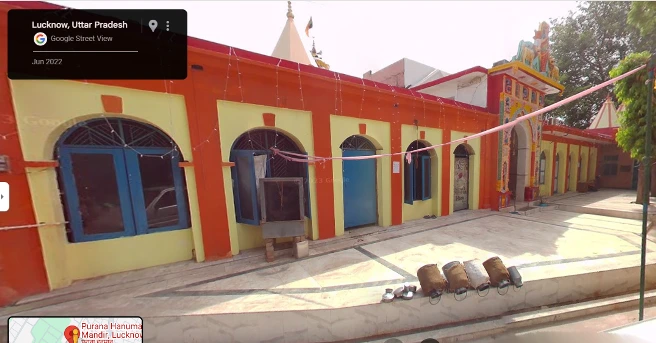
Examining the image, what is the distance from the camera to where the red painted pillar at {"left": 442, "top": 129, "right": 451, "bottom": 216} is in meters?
6.97

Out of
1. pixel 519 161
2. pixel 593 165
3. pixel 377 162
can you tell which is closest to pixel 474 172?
pixel 519 161

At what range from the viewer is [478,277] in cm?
308

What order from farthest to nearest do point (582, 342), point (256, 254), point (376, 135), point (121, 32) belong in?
point (376, 135)
point (256, 254)
point (121, 32)
point (582, 342)

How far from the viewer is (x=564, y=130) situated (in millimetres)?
10836

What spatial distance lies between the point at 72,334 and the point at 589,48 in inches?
1182

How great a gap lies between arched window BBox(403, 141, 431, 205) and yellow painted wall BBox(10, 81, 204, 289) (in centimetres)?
527

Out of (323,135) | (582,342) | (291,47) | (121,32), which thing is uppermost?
(291,47)

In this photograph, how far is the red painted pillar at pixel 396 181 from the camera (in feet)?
19.6

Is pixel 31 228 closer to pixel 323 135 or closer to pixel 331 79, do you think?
pixel 323 135

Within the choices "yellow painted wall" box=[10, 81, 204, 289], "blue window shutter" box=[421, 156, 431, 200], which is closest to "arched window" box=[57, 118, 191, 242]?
"yellow painted wall" box=[10, 81, 204, 289]

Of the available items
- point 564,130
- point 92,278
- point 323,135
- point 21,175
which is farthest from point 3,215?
point 564,130

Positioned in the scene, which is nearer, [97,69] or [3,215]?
[3,215]

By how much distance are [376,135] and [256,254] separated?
4.07m

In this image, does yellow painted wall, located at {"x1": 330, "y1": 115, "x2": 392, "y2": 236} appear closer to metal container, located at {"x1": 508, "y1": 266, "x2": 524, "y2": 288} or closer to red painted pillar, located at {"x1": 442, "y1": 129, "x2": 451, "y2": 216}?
red painted pillar, located at {"x1": 442, "y1": 129, "x2": 451, "y2": 216}
